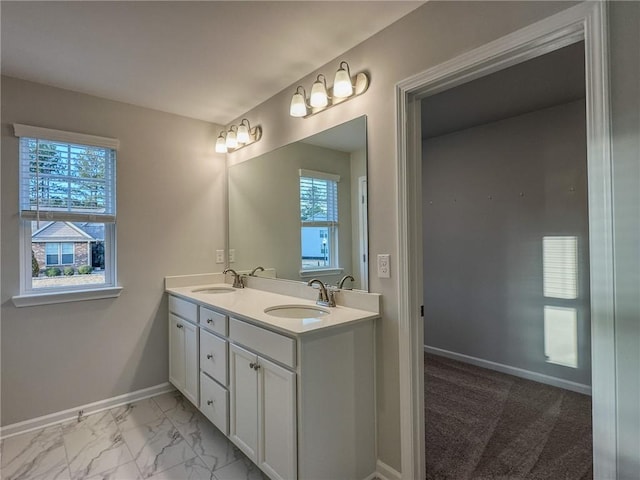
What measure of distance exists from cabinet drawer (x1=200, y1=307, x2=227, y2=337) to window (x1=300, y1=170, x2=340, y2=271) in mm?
649

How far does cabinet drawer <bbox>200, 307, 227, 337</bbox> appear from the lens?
6.75ft

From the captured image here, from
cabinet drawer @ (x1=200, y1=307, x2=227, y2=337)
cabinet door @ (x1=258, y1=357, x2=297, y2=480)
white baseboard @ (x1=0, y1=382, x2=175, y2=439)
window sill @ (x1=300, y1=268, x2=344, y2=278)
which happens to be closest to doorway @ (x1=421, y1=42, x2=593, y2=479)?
cabinet door @ (x1=258, y1=357, x2=297, y2=480)

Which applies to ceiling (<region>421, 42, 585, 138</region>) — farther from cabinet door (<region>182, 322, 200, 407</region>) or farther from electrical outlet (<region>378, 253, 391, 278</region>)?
cabinet door (<region>182, 322, 200, 407</region>)

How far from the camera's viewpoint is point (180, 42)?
191cm

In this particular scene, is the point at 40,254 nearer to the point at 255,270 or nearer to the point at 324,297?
the point at 255,270

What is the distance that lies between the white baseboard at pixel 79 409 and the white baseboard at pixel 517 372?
2.77m

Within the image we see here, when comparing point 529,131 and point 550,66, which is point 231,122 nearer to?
point 550,66

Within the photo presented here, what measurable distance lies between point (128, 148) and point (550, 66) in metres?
3.11

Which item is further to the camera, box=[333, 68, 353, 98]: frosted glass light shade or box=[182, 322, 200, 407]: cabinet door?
box=[182, 322, 200, 407]: cabinet door

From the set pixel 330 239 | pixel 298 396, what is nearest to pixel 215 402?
pixel 298 396

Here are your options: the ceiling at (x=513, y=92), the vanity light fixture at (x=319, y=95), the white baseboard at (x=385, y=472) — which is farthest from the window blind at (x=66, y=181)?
the ceiling at (x=513, y=92)

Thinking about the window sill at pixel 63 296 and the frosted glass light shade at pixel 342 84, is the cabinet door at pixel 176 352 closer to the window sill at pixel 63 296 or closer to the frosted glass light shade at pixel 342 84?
the window sill at pixel 63 296

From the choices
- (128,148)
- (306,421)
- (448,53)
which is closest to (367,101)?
(448,53)

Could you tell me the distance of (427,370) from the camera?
3.33m
